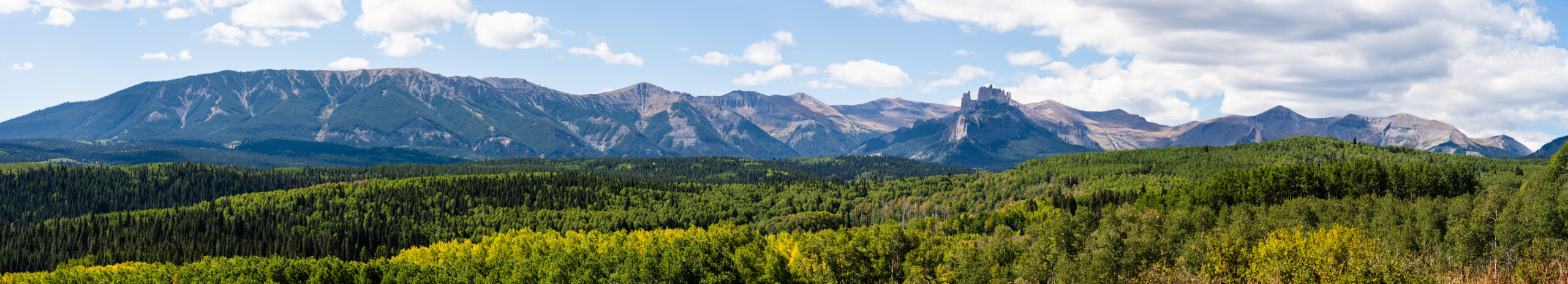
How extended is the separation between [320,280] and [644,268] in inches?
1512

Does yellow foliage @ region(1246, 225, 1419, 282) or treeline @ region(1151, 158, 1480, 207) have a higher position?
treeline @ region(1151, 158, 1480, 207)

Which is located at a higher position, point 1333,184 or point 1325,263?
point 1333,184

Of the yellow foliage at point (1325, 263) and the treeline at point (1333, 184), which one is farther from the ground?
the treeline at point (1333, 184)

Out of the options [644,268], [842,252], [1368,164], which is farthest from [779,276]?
[1368,164]

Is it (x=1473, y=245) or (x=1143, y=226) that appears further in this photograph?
(x=1143, y=226)

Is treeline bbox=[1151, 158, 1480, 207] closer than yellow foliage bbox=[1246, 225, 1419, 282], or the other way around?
yellow foliage bbox=[1246, 225, 1419, 282]

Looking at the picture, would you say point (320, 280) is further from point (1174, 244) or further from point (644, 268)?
point (1174, 244)

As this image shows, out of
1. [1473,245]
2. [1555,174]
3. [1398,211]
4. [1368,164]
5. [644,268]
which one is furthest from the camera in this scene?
[1368,164]

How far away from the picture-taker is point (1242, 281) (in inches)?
2736

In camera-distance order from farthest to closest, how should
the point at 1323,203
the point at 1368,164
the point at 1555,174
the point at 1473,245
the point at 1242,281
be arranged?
1. the point at 1368,164
2. the point at 1555,174
3. the point at 1323,203
4. the point at 1473,245
5. the point at 1242,281

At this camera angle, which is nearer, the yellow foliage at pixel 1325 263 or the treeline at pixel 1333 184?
the yellow foliage at pixel 1325 263

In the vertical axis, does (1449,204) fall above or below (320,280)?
above

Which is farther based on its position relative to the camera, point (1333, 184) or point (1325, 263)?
point (1333, 184)

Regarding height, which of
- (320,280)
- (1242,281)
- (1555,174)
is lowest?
(320,280)
